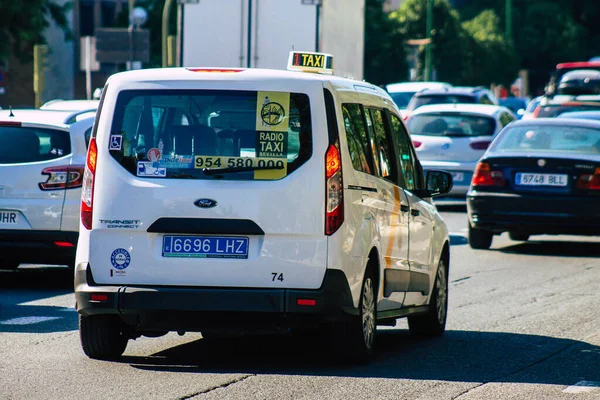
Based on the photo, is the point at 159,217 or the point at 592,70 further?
the point at 592,70

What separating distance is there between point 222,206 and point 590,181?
29.5 ft

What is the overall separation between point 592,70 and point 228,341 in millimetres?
34247

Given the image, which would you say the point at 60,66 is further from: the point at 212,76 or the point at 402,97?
the point at 212,76

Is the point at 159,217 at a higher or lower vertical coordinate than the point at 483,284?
higher

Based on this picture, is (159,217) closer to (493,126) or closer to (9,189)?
(9,189)

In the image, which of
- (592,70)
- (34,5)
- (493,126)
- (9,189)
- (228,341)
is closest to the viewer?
(228,341)

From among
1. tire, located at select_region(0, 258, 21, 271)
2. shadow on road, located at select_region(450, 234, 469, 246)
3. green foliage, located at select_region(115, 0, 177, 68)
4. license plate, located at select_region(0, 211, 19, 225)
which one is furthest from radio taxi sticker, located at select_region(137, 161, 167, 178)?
green foliage, located at select_region(115, 0, 177, 68)

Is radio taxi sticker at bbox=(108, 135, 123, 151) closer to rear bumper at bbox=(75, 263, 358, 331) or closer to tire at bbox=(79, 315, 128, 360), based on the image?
rear bumper at bbox=(75, 263, 358, 331)

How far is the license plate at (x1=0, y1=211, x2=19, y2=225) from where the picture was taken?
12.1m

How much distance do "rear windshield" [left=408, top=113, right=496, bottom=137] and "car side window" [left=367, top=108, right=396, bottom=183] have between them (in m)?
14.0

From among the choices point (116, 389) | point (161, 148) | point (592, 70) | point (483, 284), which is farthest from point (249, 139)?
point (592, 70)

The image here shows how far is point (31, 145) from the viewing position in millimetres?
12367

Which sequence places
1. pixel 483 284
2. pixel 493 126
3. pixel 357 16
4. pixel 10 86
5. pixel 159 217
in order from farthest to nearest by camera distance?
pixel 10 86, pixel 493 126, pixel 357 16, pixel 483 284, pixel 159 217

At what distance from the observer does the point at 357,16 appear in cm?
1895
